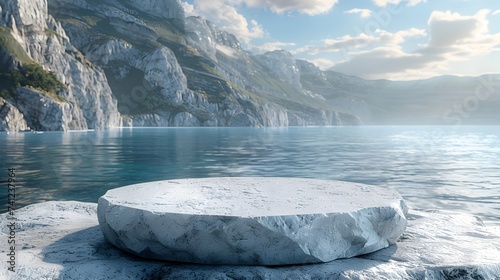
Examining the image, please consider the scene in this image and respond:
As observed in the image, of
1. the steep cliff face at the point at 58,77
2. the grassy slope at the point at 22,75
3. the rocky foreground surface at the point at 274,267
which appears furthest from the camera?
the grassy slope at the point at 22,75

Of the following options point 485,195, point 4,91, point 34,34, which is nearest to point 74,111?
point 4,91

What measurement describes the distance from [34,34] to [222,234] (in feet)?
562

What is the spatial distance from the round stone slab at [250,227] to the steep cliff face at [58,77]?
133 metres

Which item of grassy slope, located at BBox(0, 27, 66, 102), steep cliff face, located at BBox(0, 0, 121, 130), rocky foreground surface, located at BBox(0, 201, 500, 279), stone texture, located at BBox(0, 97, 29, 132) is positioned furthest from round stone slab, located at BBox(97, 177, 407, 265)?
grassy slope, located at BBox(0, 27, 66, 102)

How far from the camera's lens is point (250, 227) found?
729cm

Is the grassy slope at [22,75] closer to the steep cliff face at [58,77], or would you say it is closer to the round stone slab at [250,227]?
the steep cliff face at [58,77]

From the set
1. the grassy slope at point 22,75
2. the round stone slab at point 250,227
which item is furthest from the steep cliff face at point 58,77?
the round stone slab at point 250,227

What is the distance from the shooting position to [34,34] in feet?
496

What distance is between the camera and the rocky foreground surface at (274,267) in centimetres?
713

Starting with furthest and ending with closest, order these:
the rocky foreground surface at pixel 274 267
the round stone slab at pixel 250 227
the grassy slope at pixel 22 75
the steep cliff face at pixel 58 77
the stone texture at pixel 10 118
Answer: the grassy slope at pixel 22 75 → the steep cliff face at pixel 58 77 → the stone texture at pixel 10 118 → the round stone slab at pixel 250 227 → the rocky foreground surface at pixel 274 267

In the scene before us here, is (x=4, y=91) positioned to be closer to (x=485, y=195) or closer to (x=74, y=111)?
(x=74, y=111)

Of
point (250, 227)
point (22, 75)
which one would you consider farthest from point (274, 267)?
point (22, 75)

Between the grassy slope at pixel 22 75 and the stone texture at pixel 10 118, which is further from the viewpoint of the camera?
the grassy slope at pixel 22 75

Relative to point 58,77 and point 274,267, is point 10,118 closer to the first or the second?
point 58,77
